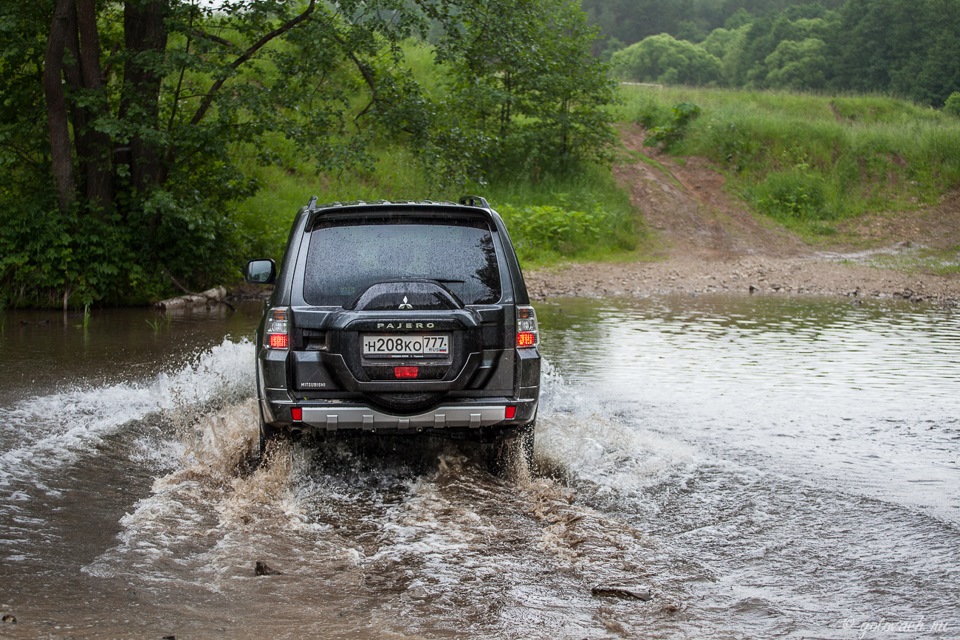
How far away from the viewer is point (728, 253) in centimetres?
2567

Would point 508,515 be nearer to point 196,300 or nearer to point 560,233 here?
point 196,300

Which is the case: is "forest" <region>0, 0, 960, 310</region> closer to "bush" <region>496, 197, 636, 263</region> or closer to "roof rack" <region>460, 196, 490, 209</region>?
"bush" <region>496, 197, 636, 263</region>

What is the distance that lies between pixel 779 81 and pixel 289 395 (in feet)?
222

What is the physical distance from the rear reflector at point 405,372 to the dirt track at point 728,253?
45.3 feet

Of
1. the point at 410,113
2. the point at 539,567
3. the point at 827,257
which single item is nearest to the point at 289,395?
the point at 539,567

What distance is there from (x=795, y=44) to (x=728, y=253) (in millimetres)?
49694

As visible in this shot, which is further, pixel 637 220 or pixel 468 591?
pixel 637 220

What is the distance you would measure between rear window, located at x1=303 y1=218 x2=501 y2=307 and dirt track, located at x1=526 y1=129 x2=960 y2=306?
1334cm

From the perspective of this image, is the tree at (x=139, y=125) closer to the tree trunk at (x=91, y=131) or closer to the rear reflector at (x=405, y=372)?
the tree trunk at (x=91, y=131)

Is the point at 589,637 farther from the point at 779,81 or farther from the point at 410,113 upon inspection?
the point at 779,81

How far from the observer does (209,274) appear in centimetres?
1736

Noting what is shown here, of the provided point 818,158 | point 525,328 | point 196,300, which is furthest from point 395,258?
point 818,158

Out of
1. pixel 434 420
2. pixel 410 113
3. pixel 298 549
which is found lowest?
pixel 298 549

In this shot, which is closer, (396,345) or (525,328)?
(396,345)
